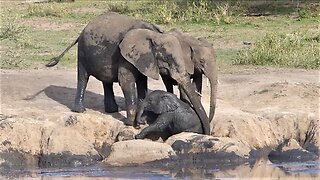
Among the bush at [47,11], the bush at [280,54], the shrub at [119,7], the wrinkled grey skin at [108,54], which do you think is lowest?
the shrub at [119,7]

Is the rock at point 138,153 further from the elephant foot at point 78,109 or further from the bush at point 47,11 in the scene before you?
the bush at point 47,11

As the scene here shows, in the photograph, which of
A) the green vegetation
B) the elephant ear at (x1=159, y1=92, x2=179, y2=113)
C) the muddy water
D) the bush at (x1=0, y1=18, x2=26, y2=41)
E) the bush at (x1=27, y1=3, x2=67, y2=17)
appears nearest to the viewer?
the muddy water

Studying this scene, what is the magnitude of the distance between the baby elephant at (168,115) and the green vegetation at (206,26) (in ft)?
13.6

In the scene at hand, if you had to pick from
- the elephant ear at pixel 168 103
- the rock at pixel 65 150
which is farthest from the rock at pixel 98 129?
the elephant ear at pixel 168 103

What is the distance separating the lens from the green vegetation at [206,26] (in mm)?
16422

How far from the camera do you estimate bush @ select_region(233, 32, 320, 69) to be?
16047mm

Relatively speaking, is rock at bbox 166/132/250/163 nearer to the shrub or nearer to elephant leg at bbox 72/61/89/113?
elephant leg at bbox 72/61/89/113

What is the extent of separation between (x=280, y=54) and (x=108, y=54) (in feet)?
16.7

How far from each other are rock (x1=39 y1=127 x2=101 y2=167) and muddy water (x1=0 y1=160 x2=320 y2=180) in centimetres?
19

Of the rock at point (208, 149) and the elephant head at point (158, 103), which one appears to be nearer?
the rock at point (208, 149)

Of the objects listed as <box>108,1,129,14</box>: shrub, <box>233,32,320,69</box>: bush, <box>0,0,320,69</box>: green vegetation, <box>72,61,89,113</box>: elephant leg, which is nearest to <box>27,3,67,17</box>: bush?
<box>0,0,320,69</box>: green vegetation

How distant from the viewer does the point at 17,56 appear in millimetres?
16625

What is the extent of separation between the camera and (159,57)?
1168 centimetres

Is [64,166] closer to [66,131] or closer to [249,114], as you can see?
[66,131]
